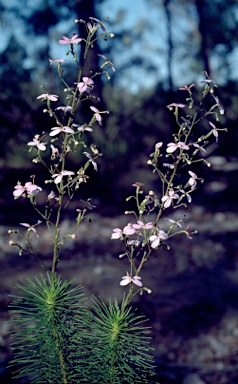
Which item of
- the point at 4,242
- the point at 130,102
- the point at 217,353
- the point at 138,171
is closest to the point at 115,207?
the point at 138,171

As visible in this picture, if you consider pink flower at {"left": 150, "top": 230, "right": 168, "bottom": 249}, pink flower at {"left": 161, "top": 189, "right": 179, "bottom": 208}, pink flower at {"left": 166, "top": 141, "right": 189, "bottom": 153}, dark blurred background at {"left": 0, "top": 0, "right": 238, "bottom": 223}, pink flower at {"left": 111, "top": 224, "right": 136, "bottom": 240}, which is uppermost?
dark blurred background at {"left": 0, "top": 0, "right": 238, "bottom": 223}

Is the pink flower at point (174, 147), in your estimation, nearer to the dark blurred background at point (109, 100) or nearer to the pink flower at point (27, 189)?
the pink flower at point (27, 189)

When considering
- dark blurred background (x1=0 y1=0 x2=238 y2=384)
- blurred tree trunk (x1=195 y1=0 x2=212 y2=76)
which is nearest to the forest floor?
dark blurred background (x1=0 y1=0 x2=238 y2=384)

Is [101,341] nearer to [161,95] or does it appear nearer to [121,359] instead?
[121,359]

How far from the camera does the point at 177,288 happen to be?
500cm

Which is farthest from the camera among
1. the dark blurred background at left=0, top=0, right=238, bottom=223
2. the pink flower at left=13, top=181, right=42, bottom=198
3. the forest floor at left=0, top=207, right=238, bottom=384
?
the dark blurred background at left=0, top=0, right=238, bottom=223

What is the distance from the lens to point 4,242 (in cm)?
670

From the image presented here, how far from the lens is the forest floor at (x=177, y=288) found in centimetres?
353

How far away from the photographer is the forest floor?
3.53 metres

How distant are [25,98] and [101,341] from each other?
792 cm

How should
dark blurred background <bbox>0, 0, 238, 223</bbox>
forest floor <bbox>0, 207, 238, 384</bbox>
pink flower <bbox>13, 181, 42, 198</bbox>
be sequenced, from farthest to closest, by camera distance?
1. dark blurred background <bbox>0, 0, 238, 223</bbox>
2. forest floor <bbox>0, 207, 238, 384</bbox>
3. pink flower <bbox>13, 181, 42, 198</bbox>

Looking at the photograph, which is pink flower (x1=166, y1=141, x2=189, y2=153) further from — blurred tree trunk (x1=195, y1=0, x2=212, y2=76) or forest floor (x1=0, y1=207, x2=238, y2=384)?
blurred tree trunk (x1=195, y1=0, x2=212, y2=76)

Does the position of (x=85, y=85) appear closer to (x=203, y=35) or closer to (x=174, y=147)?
(x=174, y=147)

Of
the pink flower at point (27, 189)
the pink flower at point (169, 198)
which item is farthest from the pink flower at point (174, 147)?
the pink flower at point (27, 189)
